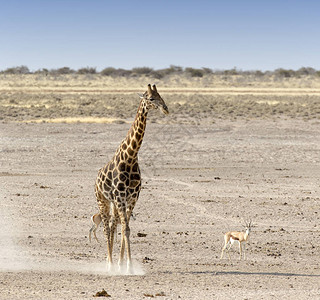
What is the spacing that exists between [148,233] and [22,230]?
238 centimetres

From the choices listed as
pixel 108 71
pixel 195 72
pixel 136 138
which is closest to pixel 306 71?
pixel 195 72

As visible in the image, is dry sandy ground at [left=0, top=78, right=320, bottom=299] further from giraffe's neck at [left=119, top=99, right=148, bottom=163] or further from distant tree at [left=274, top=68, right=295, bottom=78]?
distant tree at [left=274, top=68, right=295, bottom=78]

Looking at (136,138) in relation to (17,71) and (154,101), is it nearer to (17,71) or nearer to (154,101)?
(154,101)

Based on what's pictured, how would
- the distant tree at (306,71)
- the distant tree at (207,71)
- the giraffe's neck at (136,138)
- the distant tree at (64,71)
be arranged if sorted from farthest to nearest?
the distant tree at (306,71)
the distant tree at (207,71)
the distant tree at (64,71)
the giraffe's neck at (136,138)

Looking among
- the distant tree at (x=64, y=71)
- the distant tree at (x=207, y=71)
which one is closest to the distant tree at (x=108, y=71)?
the distant tree at (x=64, y=71)

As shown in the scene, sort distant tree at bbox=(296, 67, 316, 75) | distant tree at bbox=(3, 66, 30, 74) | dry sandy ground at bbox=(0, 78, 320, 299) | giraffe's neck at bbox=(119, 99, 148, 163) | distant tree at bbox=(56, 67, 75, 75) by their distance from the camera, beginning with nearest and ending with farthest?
dry sandy ground at bbox=(0, 78, 320, 299)
giraffe's neck at bbox=(119, 99, 148, 163)
distant tree at bbox=(3, 66, 30, 74)
distant tree at bbox=(56, 67, 75, 75)
distant tree at bbox=(296, 67, 316, 75)

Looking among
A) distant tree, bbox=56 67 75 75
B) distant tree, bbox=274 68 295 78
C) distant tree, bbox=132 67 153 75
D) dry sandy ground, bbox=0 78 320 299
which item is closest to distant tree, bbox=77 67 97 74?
distant tree, bbox=56 67 75 75

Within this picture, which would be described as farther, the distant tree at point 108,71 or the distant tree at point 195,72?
the distant tree at point 108,71

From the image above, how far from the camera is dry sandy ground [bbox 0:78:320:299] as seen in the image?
29.3ft

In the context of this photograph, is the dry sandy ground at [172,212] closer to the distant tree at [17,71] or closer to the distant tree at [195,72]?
the distant tree at [195,72]

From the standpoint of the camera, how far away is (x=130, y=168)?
949cm

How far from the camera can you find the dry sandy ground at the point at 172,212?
29.3ft

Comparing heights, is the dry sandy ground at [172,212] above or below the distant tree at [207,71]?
below

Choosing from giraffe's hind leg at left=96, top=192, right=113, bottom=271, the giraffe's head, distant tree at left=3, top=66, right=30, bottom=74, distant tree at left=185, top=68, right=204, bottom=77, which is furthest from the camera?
distant tree at left=3, top=66, right=30, bottom=74
